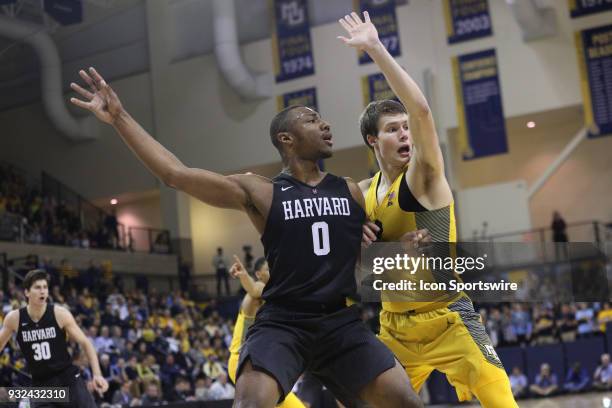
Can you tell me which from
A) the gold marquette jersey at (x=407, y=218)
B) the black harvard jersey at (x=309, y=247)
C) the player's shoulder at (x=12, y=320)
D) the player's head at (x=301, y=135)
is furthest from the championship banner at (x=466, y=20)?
the black harvard jersey at (x=309, y=247)

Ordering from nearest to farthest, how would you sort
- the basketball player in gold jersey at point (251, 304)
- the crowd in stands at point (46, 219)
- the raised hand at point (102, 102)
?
the raised hand at point (102, 102) < the basketball player in gold jersey at point (251, 304) < the crowd in stands at point (46, 219)

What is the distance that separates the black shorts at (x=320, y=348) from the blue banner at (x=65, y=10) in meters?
21.0

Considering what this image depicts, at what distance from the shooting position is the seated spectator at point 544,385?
58.7ft

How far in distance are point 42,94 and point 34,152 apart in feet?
8.61

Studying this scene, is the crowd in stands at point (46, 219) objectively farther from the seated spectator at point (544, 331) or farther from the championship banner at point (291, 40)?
the seated spectator at point (544, 331)

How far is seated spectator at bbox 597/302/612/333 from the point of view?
18922 mm

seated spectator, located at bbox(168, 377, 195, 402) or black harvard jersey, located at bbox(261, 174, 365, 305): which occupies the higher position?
black harvard jersey, located at bbox(261, 174, 365, 305)

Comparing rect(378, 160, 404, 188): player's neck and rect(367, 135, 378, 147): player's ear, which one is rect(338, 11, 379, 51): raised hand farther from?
rect(378, 160, 404, 188): player's neck

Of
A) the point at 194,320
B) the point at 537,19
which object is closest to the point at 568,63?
the point at 537,19

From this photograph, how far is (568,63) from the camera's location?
940 inches

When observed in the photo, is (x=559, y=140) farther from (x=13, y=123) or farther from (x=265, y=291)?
(x=265, y=291)

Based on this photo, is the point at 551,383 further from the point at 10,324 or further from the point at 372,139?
the point at 372,139

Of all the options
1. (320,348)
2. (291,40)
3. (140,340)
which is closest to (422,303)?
(320,348)

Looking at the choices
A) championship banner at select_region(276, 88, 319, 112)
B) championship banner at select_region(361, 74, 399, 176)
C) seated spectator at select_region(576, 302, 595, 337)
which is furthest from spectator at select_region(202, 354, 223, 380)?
championship banner at select_region(276, 88, 319, 112)
